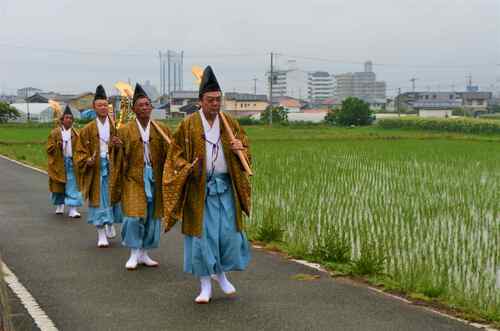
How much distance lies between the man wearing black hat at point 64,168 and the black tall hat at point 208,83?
6.01 metres

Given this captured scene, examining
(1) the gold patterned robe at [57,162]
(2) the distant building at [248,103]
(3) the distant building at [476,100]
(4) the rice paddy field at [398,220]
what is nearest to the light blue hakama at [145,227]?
(4) the rice paddy field at [398,220]

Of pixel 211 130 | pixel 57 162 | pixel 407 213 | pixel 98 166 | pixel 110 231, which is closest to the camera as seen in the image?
pixel 211 130

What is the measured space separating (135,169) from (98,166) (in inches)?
72.9

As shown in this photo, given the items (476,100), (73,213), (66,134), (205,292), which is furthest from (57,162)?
(476,100)

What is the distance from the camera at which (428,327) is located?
5234mm

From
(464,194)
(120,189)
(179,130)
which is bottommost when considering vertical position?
(464,194)

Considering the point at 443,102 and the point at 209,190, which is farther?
the point at 443,102

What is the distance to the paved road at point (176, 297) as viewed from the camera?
540cm

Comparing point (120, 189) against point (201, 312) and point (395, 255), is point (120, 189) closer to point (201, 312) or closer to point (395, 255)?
point (201, 312)

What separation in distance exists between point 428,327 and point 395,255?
2.90m

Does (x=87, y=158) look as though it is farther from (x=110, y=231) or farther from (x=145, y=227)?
(x=145, y=227)

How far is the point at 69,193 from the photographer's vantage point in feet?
38.0

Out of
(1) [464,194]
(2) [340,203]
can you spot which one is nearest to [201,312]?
(2) [340,203]

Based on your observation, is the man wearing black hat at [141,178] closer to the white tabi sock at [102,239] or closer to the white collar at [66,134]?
the white tabi sock at [102,239]
